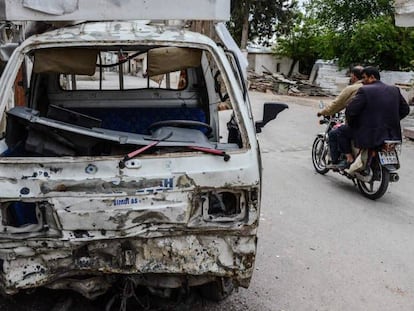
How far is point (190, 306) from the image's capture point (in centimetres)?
406

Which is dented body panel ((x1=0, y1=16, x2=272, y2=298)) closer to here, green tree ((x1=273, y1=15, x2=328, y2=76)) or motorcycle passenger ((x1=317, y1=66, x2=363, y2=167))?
motorcycle passenger ((x1=317, y1=66, x2=363, y2=167))

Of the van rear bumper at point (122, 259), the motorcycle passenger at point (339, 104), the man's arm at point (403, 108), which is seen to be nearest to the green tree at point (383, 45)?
the motorcycle passenger at point (339, 104)

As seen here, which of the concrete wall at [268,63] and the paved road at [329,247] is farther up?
the paved road at [329,247]

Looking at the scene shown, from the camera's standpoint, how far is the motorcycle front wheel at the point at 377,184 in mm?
7215

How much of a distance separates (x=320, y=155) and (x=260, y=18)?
30.5m

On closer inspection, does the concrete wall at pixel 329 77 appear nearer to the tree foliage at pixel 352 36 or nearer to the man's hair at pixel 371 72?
the tree foliage at pixel 352 36

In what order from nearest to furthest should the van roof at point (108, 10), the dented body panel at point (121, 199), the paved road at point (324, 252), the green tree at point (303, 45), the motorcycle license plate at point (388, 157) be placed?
the dented body panel at point (121, 199), the van roof at point (108, 10), the paved road at point (324, 252), the motorcycle license plate at point (388, 157), the green tree at point (303, 45)

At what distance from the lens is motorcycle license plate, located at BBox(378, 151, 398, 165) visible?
23.4ft

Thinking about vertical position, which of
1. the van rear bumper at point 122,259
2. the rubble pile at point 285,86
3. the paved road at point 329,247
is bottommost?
the rubble pile at point 285,86

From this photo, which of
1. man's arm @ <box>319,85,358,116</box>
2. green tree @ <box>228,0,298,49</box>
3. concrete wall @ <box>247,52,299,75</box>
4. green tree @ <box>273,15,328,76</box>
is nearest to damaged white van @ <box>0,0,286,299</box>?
man's arm @ <box>319,85,358,116</box>

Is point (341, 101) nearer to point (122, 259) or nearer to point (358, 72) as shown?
point (358, 72)

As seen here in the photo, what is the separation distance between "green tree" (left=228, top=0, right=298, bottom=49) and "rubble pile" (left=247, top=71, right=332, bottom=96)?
256 inches

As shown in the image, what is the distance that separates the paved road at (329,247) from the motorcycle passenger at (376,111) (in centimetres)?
89

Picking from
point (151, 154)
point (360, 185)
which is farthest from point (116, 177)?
point (360, 185)
